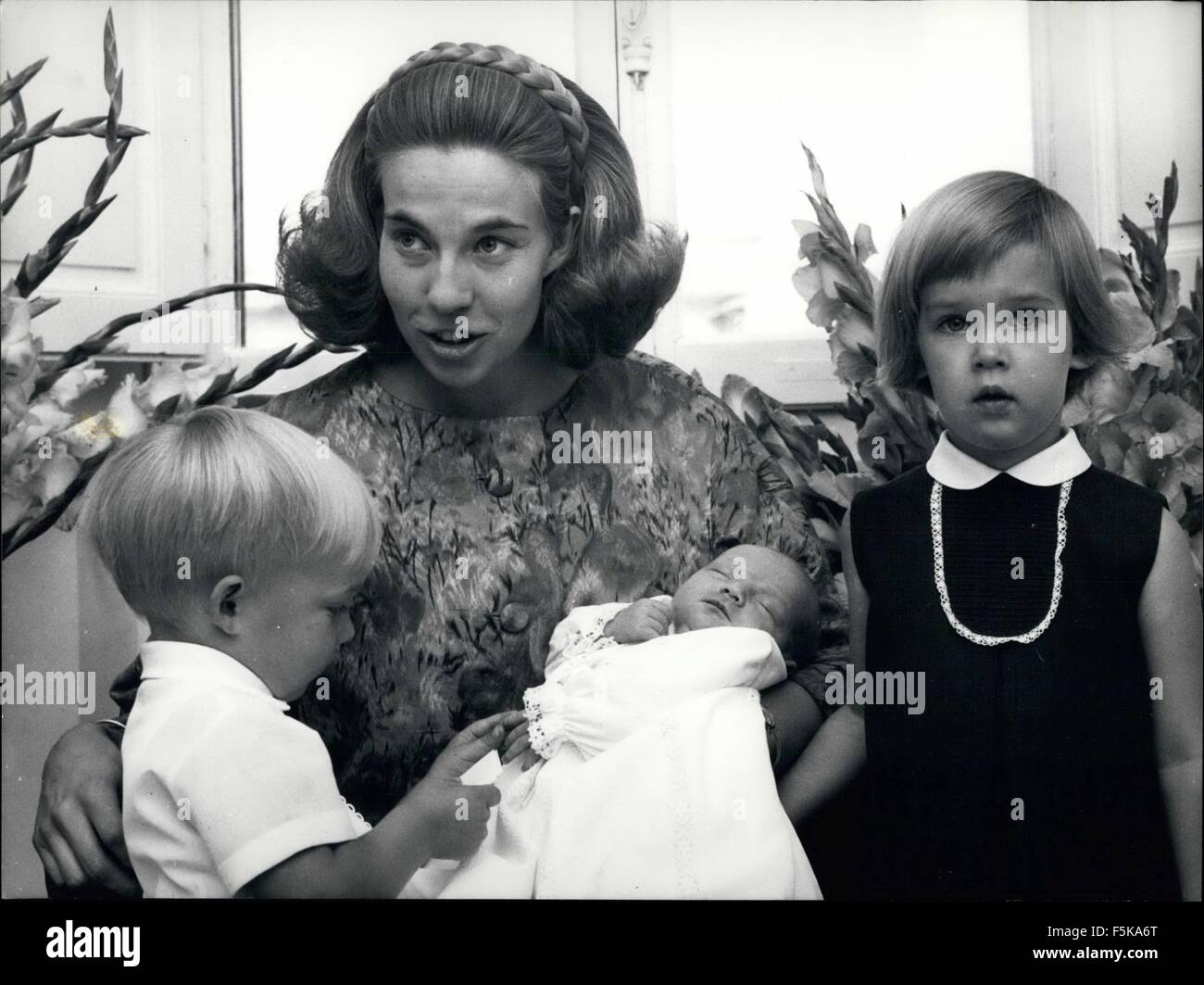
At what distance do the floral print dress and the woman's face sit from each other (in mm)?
83

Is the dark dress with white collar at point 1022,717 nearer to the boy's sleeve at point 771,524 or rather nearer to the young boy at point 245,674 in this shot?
the boy's sleeve at point 771,524

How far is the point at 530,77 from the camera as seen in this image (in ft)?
6.27

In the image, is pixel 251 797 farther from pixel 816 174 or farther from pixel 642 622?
pixel 816 174

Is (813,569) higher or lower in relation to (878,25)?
lower

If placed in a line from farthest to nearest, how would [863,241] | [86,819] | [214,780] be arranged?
1. [863,241]
2. [86,819]
3. [214,780]

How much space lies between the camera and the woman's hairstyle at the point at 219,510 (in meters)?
1.83

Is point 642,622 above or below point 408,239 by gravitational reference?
below

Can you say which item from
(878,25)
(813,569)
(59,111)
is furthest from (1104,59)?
(59,111)

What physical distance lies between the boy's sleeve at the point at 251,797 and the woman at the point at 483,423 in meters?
0.10

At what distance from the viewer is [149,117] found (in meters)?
1.98

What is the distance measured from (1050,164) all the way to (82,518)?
136cm

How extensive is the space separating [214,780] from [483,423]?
1.85 ft

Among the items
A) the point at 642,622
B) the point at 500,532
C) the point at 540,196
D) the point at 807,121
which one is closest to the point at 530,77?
the point at 540,196
